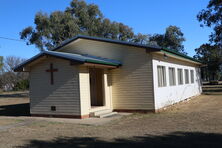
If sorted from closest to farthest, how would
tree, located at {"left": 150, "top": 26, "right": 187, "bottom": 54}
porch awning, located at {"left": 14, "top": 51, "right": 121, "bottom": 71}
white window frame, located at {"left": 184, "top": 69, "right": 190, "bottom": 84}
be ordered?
1. porch awning, located at {"left": 14, "top": 51, "right": 121, "bottom": 71}
2. white window frame, located at {"left": 184, "top": 69, "right": 190, "bottom": 84}
3. tree, located at {"left": 150, "top": 26, "right": 187, "bottom": 54}

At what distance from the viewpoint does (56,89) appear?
12.9m

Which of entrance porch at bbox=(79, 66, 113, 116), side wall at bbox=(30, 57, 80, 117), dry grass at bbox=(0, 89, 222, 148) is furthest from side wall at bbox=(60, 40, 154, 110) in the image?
dry grass at bbox=(0, 89, 222, 148)

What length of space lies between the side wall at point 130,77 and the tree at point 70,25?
19.9 m

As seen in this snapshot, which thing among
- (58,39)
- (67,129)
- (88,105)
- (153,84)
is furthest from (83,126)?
(58,39)

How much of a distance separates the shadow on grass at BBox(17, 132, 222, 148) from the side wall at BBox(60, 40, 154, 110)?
552 cm

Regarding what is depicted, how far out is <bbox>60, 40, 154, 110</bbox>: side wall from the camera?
13110mm

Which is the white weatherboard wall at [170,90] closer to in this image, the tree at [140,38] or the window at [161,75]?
the window at [161,75]

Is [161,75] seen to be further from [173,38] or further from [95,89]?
[173,38]

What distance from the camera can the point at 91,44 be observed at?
49.5 ft

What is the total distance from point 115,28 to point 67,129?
30394 millimetres

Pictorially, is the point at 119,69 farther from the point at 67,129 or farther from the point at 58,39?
the point at 58,39

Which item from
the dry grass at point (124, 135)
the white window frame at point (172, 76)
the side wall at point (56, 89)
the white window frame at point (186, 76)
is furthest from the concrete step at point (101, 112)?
the white window frame at point (186, 76)

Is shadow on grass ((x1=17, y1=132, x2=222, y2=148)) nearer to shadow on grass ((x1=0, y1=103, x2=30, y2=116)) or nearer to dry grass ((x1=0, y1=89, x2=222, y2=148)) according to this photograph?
dry grass ((x1=0, y1=89, x2=222, y2=148))

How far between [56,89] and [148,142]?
7.17m
